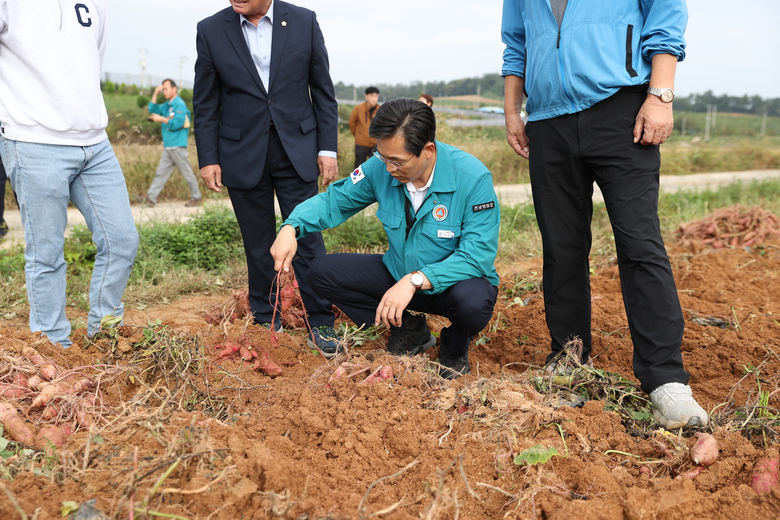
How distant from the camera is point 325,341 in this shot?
123 inches

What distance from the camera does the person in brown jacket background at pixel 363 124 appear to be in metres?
8.90

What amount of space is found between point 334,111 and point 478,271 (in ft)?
4.69

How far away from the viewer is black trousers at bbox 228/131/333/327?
328 centimetres

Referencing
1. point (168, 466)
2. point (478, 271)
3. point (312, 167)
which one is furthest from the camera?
point (312, 167)

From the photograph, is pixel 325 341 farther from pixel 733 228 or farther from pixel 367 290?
pixel 733 228

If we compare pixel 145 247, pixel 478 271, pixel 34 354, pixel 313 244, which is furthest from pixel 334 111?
pixel 145 247

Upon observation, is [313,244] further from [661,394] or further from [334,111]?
[661,394]

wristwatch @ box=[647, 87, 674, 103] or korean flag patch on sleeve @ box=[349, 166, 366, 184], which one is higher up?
wristwatch @ box=[647, 87, 674, 103]

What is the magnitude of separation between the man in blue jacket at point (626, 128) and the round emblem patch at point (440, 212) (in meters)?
0.48

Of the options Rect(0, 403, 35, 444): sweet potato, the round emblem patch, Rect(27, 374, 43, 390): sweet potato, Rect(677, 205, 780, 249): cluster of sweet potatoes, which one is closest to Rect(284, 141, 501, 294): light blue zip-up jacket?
the round emblem patch

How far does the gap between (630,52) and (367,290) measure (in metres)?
1.60

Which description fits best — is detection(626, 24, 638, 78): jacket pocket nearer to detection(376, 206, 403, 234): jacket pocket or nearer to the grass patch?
detection(376, 206, 403, 234): jacket pocket

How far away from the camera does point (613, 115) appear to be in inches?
85.1

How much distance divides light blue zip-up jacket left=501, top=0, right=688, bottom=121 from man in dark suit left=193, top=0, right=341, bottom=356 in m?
1.44
